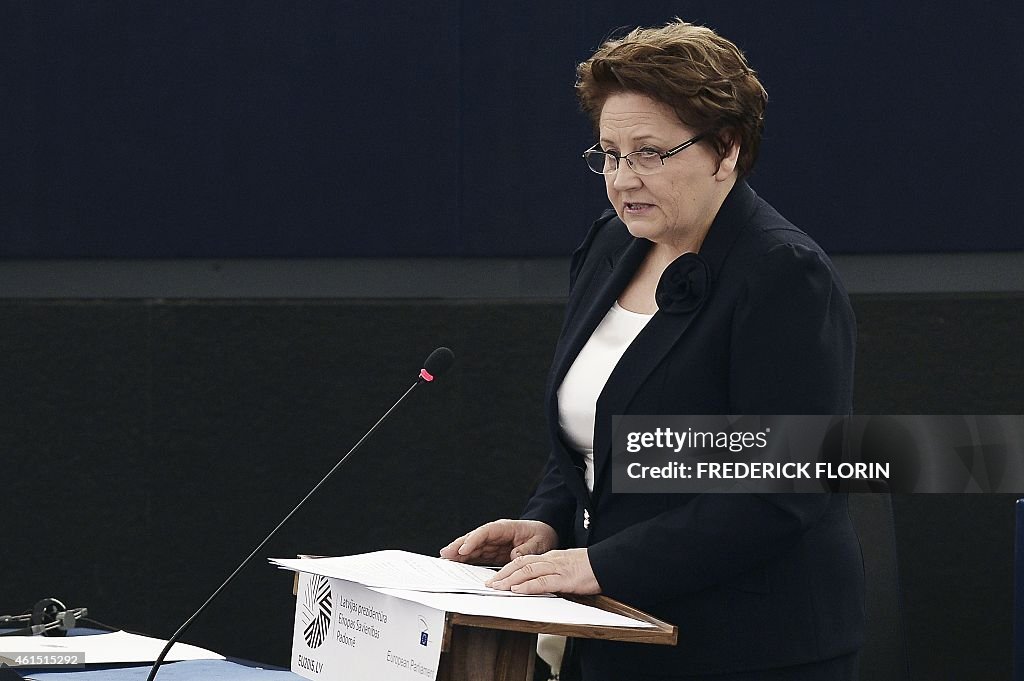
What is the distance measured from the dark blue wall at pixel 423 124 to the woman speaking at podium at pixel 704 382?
5.98 feet

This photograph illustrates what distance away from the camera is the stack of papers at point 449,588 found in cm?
137

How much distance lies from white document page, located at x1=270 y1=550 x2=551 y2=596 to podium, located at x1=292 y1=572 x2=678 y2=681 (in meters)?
0.04

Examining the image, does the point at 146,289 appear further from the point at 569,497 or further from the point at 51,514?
the point at 569,497

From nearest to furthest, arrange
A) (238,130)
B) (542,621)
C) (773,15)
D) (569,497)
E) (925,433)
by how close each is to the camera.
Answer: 1. (542,621)
2. (569,497)
3. (925,433)
4. (773,15)
5. (238,130)

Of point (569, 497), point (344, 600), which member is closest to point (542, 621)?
point (344, 600)

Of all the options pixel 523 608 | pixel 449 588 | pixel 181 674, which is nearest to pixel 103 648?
pixel 181 674

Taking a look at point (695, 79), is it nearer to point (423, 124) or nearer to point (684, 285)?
point (684, 285)

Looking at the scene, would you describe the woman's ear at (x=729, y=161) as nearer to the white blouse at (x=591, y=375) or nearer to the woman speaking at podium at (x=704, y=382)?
the woman speaking at podium at (x=704, y=382)

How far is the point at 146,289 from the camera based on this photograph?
371cm

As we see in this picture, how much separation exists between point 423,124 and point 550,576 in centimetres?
229

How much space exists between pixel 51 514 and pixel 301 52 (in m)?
1.51

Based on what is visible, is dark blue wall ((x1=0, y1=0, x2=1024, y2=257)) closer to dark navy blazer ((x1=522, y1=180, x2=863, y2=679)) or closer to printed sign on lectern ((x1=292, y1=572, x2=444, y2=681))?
dark navy blazer ((x1=522, y1=180, x2=863, y2=679))

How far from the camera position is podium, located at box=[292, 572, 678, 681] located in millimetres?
1341

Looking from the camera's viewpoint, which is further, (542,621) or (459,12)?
(459,12)
